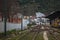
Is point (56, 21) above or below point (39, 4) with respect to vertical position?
below

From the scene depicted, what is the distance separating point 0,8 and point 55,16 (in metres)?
23.8

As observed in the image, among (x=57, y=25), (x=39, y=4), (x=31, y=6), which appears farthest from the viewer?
(x=39, y=4)

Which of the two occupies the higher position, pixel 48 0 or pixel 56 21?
pixel 48 0

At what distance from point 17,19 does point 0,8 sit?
53.0 feet

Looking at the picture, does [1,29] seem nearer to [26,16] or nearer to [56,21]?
[56,21]

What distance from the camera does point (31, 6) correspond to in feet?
253

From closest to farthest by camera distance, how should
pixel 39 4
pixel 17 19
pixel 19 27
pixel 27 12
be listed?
pixel 19 27 < pixel 17 19 < pixel 27 12 < pixel 39 4

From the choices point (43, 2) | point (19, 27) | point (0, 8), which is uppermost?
point (43, 2)

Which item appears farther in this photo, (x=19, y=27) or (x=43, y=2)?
(x=43, y=2)

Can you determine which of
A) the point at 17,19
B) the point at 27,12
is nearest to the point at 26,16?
the point at 27,12

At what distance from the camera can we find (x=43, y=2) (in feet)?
258

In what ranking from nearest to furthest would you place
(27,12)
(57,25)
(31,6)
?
(57,25) → (27,12) → (31,6)

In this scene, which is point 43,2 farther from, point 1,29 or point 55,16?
point 1,29

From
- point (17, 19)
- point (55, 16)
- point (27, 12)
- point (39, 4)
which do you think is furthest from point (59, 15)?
point (39, 4)
